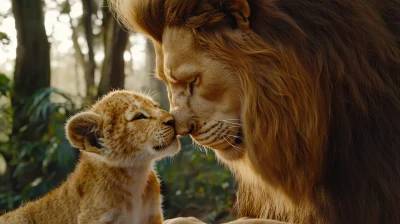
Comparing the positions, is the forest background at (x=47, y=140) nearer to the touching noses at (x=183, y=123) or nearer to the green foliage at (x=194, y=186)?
the green foliage at (x=194, y=186)

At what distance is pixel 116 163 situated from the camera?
2434 millimetres

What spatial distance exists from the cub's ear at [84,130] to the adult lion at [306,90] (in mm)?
429

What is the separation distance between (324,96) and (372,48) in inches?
10.0

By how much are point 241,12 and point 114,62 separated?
371cm

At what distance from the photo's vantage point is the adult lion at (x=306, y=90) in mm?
2072

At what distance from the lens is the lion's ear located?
6.86 ft

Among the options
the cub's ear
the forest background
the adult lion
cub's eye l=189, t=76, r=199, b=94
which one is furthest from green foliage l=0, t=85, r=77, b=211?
the adult lion

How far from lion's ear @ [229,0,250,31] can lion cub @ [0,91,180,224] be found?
49 cm

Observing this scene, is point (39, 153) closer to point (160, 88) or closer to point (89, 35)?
point (160, 88)

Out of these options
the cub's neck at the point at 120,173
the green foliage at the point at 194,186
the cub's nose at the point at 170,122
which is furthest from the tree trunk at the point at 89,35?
the cub's nose at the point at 170,122

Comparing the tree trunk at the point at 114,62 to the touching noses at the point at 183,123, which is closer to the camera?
the touching noses at the point at 183,123

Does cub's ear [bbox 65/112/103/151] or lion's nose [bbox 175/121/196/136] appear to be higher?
lion's nose [bbox 175/121/196/136]

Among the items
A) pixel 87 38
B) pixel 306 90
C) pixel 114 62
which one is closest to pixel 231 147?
pixel 306 90

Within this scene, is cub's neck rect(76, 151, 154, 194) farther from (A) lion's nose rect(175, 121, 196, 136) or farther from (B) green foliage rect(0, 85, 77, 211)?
(B) green foliage rect(0, 85, 77, 211)
